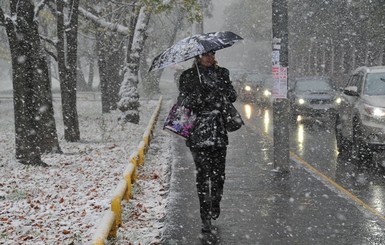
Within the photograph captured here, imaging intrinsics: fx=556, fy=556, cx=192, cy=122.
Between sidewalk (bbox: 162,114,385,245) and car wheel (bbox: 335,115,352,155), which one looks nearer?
sidewalk (bbox: 162,114,385,245)

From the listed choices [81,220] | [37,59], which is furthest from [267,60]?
[81,220]

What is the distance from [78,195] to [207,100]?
3.55 m

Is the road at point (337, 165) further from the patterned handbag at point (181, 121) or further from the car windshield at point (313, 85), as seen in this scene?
the car windshield at point (313, 85)

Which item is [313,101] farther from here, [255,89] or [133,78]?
[255,89]

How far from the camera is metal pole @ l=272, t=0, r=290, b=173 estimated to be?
9148 millimetres

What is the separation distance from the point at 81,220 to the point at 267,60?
Answer: 61736 mm

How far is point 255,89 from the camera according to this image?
1129 inches

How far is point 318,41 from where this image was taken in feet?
127

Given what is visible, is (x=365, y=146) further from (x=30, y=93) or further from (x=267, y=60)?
(x=267, y=60)

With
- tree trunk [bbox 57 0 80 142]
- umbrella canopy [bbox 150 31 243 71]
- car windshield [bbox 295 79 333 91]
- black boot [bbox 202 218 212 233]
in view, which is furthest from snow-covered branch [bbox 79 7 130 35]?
black boot [bbox 202 218 212 233]

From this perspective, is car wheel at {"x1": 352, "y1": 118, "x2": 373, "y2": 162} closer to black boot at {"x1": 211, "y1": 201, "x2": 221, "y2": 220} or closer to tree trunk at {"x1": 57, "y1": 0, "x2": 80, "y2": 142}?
black boot at {"x1": 211, "y1": 201, "x2": 221, "y2": 220}

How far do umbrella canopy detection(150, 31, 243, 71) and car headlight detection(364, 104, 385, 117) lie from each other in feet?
14.9

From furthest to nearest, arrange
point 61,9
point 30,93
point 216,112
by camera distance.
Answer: point 61,9 < point 30,93 < point 216,112

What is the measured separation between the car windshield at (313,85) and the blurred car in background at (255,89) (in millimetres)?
3286
